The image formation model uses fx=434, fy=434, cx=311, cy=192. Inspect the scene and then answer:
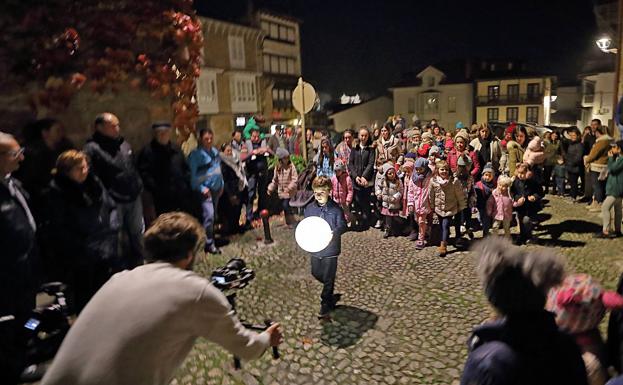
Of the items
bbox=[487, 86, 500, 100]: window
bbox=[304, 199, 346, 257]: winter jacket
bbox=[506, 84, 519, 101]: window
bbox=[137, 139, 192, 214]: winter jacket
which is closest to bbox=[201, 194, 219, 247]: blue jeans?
bbox=[137, 139, 192, 214]: winter jacket

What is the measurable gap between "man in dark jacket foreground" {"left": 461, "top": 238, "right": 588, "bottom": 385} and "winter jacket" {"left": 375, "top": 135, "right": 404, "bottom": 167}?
22.5ft

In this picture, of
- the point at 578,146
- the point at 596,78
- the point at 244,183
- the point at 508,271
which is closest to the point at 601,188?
the point at 578,146

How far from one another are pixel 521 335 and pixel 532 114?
1841 inches

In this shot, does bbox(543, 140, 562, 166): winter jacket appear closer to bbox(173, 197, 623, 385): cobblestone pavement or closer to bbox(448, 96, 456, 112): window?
bbox(173, 197, 623, 385): cobblestone pavement

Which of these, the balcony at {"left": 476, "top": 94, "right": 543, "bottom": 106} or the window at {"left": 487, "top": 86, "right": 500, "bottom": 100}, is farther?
the window at {"left": 487, "top": 86, "right": 500, "bottom": 100}

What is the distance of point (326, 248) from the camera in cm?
516

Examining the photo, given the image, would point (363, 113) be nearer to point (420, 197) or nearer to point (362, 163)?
point (362, 163)

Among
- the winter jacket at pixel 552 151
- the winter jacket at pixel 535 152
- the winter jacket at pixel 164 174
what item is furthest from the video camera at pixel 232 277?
the winter jacket at pixel 552 151

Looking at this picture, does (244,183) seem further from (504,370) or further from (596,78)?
(596,78)

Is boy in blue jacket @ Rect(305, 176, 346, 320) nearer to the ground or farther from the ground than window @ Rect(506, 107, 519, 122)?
nearer to the ground

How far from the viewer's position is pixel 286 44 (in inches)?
1411

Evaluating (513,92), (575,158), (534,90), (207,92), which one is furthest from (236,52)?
(534,90)

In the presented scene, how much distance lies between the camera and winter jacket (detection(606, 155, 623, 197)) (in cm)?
751

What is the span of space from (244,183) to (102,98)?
10.3ft
